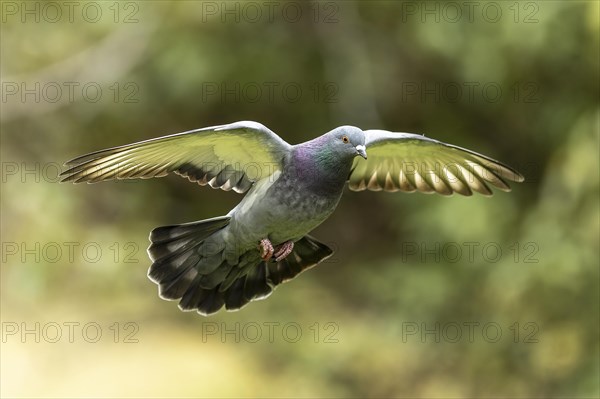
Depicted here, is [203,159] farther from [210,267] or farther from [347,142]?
[347,142]

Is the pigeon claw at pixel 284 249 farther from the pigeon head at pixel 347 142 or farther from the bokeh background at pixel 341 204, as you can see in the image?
the bokeh background at pixel 341 204

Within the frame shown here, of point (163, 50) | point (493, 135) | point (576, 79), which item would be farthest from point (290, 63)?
point (576, 79)

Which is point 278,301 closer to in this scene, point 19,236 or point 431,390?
point 431,390

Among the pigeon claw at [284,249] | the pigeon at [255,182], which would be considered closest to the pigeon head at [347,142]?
the pigeon at [255,182]

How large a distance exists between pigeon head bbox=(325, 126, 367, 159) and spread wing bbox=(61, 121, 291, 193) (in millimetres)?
304

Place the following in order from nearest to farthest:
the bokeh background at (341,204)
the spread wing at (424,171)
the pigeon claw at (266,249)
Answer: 1. the pigeon claw at (266,249)
2. the spread wing at (424,171)
3. the bokeh background at (341,204)

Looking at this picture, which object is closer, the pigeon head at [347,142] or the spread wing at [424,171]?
the pigeon head at [347,142]

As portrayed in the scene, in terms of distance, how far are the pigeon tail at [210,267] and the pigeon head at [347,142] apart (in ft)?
2.50

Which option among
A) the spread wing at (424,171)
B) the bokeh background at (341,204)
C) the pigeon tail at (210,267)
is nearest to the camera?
the pigeon tail at (210,267)

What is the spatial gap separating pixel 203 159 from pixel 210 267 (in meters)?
0.63

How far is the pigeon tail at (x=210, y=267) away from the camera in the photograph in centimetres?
456

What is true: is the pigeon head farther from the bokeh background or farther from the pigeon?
the bokeh background

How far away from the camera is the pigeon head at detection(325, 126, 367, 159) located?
397 centimetres

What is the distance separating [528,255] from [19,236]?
238 inches
